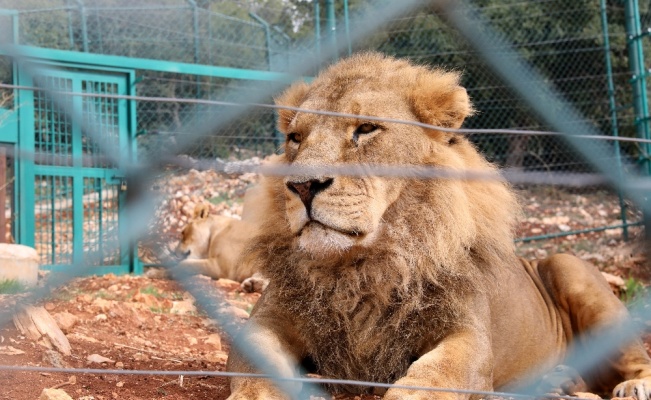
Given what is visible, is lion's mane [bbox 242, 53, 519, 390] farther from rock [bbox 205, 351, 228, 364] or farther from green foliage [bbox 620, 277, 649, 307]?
green foliage [bbox 620, 277, 649, 307]

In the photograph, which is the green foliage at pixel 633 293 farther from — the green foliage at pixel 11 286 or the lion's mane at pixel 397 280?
the green foliage at pixel 11 286

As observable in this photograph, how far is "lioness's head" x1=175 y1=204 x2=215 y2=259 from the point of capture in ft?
33.0

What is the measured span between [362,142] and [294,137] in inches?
15.2

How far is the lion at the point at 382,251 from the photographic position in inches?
121

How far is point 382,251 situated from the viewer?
10.8 ft

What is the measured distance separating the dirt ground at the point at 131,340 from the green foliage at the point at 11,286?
11.6 inches

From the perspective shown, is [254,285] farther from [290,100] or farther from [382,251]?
[382,251]

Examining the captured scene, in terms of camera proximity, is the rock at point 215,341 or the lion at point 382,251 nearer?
the lion at point 382,251

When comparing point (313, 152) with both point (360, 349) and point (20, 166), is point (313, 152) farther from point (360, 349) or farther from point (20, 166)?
point (20, 166)

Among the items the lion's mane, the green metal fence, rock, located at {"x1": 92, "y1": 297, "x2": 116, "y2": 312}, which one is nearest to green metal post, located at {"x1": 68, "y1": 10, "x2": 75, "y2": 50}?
the green metal fence

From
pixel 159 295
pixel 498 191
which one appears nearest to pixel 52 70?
pixel 159 295

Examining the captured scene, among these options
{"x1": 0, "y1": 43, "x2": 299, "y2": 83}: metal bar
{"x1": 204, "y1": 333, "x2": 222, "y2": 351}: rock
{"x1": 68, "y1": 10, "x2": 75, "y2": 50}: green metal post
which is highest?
{"x1": 68, "y1": 10, "x2": 75, "y2": 50}: green metal post

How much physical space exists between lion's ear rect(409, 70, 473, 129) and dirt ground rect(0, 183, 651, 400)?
113 centimetres

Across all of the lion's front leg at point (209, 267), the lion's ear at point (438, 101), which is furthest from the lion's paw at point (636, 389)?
the lion's front leg at point (209, 267)
